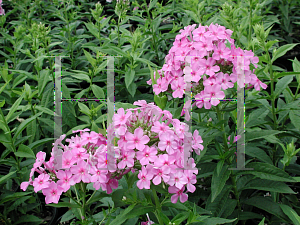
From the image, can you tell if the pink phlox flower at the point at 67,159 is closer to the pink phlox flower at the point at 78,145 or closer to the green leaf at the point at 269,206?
the pink phlox flower at the point at 78,145

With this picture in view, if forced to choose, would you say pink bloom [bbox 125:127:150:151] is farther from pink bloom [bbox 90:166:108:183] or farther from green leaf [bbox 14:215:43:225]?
green leaf [bbox 14:215:43:225]

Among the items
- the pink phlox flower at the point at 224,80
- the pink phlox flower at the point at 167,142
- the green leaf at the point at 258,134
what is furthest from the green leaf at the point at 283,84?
the pink phlox flower at the point at 167,142

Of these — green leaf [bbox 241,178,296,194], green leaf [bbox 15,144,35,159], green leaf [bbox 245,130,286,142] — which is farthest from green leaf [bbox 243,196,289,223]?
green leaf [bbox 15,144,35,159]

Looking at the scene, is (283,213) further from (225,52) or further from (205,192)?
(225,52)

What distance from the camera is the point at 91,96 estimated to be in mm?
2686

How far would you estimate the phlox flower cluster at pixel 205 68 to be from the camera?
1.45m

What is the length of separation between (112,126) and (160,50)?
2.46 m

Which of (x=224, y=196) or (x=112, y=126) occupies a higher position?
(x=112, y=126)

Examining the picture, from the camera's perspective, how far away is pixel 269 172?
167 centimetres

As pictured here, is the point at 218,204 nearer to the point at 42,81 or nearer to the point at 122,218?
the point at 122,218

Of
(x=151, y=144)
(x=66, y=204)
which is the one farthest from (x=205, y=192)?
(x=66, y=204)

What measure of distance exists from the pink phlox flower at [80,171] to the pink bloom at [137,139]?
0.68 feet

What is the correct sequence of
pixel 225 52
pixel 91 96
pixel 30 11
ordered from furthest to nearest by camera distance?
pixel 30 11, pixel 91 96, pixel 225 52

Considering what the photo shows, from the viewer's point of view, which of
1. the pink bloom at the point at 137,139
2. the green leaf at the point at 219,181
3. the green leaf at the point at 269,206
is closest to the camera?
the pink bloom at the point at 137,139
